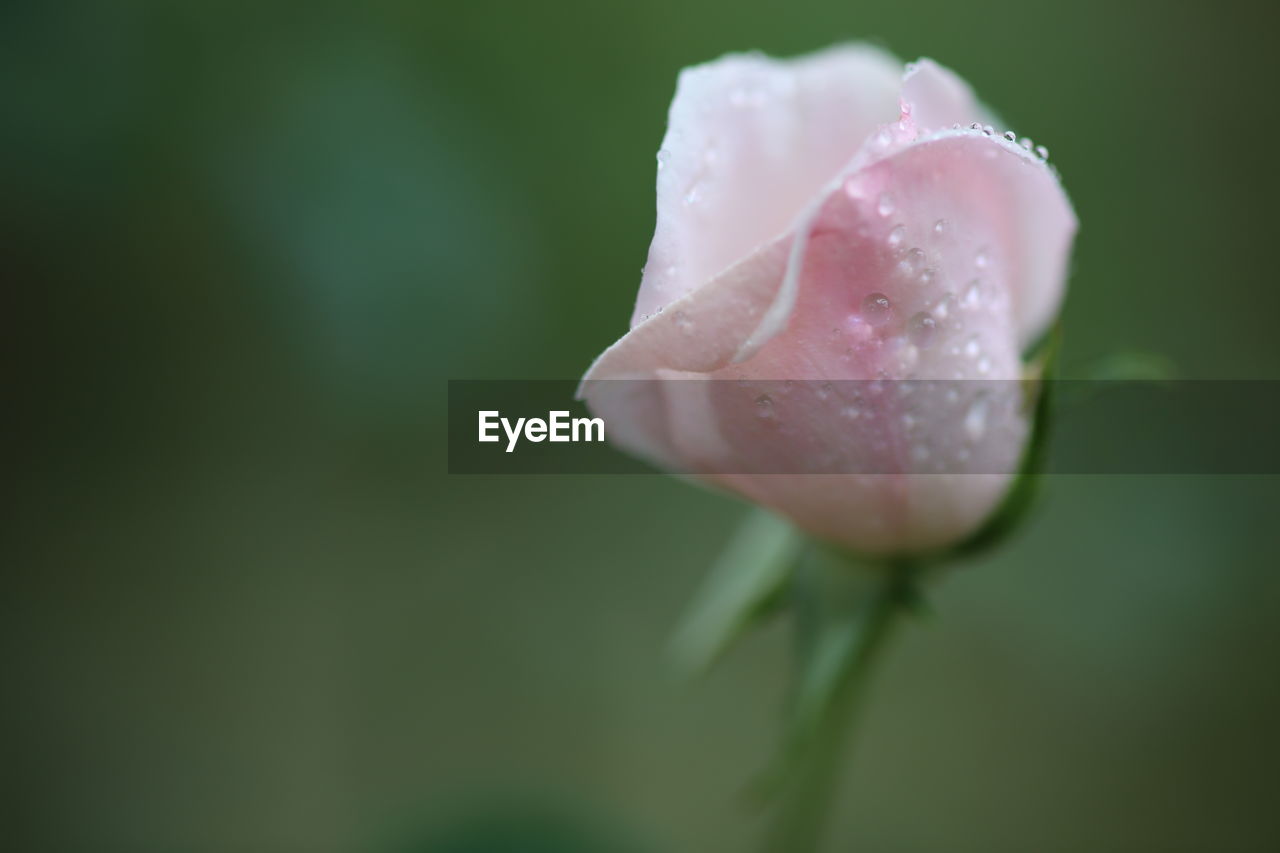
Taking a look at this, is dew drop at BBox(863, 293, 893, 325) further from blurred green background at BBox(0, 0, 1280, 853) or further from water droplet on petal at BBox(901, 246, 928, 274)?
blurred green background at BBox(0, 0, 1280, 853)

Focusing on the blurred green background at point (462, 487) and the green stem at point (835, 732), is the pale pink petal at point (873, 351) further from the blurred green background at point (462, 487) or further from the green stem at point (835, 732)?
the blurred green background at point (462, 487)

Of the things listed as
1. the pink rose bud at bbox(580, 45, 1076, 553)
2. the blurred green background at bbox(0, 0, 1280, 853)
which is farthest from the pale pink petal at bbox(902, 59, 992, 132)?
the blurred green background at bbox(0, 0, 1280, 853)

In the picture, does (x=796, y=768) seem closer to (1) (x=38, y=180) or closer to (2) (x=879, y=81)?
(2) (x=879, y=81)

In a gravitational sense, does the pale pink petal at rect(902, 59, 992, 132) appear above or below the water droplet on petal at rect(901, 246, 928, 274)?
above

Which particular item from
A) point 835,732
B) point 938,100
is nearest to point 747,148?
point 938,100

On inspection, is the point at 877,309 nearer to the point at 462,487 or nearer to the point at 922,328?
the point at 922,328

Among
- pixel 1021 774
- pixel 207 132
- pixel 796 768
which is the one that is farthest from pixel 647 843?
pixel 207 132

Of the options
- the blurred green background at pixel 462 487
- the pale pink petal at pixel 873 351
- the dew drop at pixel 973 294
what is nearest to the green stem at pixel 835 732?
the pale pink petal at pixel 873 351
